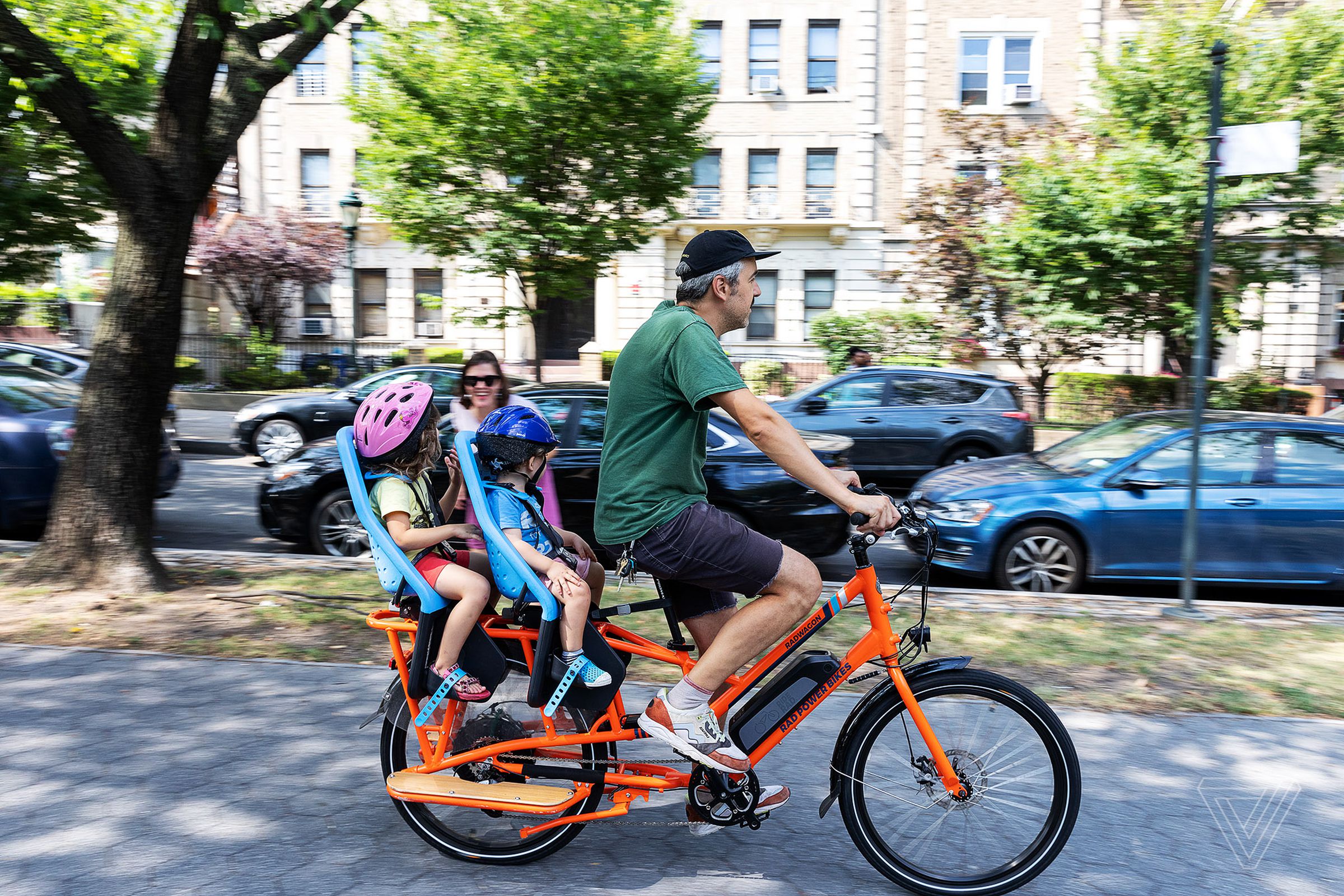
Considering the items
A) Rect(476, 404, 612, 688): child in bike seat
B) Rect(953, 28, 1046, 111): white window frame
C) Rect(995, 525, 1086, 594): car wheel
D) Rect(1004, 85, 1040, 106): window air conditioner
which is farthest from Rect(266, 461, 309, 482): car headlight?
Rect(1004, 85, 1040, 106): window air conditioner

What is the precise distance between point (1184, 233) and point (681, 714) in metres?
17.4

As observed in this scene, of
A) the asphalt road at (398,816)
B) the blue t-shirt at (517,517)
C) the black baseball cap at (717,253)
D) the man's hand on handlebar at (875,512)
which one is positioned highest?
the black baseball cap at (717,253)

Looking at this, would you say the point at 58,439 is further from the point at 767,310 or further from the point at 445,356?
the point at 767,310

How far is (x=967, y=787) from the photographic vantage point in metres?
3.42

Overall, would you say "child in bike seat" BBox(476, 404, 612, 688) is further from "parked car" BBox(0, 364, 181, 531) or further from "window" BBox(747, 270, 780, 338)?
"window" BBox(747, 270, 780, 338)

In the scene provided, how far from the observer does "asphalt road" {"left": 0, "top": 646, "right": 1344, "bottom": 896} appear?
3.44 m

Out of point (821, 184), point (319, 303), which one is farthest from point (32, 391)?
point (821, 184)

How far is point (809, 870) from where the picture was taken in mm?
3525

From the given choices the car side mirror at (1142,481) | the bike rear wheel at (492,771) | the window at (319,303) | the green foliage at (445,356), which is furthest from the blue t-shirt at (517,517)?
the window at (319,303)

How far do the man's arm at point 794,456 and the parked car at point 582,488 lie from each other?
4837 mm

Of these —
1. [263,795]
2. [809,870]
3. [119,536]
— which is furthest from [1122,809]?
[119,536]

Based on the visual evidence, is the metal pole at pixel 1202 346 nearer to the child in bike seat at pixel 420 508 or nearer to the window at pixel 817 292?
the child in bike seat at pixel 420 508

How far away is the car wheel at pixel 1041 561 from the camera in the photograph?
7.95 meters

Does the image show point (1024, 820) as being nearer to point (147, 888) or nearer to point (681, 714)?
point (681, 714)
